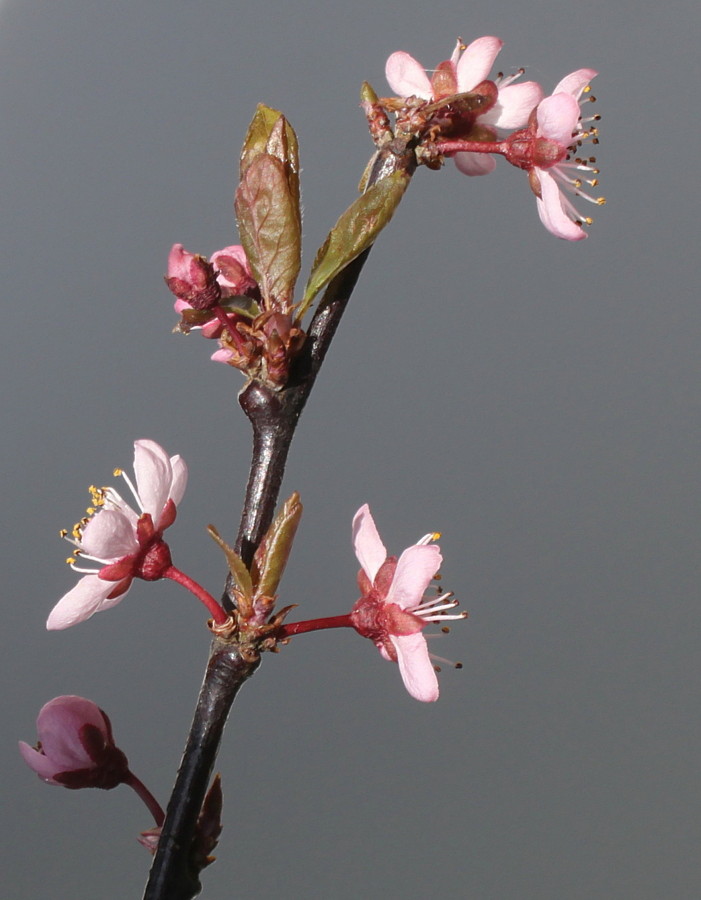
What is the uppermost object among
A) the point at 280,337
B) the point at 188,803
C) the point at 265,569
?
the point at 280,337

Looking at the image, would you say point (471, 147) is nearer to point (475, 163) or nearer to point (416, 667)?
point (475, 163)

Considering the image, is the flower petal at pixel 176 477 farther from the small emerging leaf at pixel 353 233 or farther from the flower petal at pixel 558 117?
the flower petal at pixel 558 117

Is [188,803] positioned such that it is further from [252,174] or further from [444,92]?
[444,92]

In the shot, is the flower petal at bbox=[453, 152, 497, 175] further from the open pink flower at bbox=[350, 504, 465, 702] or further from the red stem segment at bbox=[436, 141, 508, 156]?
the open pink flower at bbox=[350, 504, 465, 702]

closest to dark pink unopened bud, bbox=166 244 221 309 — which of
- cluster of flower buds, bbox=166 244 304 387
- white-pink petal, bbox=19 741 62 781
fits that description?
cluster of flower buds, bbox=166 244 304 387

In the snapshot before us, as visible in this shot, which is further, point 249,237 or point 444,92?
point 444,92

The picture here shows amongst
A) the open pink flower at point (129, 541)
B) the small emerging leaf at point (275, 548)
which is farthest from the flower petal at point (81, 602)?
the small emerging leaf at point (275, 548)

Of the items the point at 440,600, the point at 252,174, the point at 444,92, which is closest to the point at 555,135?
the point at 444,92

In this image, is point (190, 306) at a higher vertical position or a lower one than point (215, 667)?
higher
